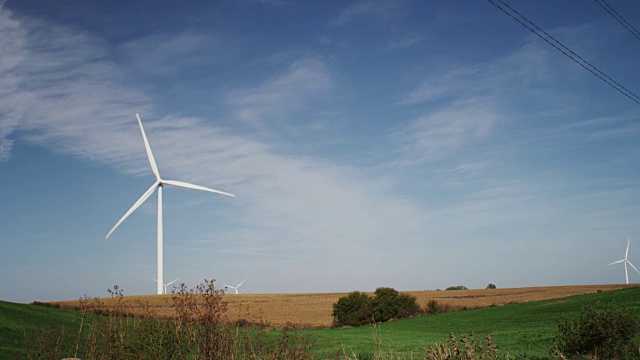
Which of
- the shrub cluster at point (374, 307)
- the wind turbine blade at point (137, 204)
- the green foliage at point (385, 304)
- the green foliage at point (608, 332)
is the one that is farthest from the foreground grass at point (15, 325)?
the green foliage at point (385, 304)

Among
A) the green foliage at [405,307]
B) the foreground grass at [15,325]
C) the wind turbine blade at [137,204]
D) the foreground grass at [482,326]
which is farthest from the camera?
the green foliage at [405,307]

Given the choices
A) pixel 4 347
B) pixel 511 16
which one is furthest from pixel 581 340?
pixel 4 347

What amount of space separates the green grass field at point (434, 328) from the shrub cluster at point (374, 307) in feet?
20.7

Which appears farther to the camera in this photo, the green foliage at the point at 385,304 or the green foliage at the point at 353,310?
the green foliage at the point at 385,304

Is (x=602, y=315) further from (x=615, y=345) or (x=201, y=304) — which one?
(x=201, y=304)

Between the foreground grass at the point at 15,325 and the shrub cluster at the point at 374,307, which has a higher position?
the foreground grass at the point at 15,325

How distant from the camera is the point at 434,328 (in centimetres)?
5072

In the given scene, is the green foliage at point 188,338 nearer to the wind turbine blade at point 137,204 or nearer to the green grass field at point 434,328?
the green grass field at point 434,328

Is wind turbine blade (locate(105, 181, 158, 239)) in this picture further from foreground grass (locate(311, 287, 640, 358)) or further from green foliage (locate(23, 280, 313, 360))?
green foliage (locate(23, 280, 313, 360))

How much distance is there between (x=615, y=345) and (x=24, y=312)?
135ft

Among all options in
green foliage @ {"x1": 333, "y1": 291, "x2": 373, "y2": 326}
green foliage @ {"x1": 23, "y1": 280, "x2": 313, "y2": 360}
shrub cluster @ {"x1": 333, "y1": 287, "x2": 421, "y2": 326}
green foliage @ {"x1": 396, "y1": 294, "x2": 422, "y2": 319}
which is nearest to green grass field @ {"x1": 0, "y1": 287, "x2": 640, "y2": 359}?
green foliage @ {"x1": 333, "y1": 291, "x2": 373, "y2": 326}

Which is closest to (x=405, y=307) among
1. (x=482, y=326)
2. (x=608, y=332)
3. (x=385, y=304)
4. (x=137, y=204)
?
(x=385, y=304)

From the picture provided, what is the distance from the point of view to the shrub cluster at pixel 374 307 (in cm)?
6475

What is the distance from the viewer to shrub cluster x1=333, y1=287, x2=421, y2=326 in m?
64.8
